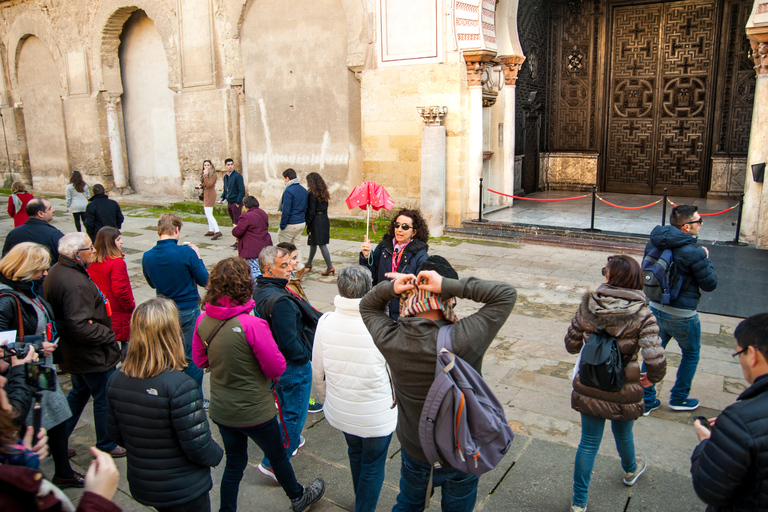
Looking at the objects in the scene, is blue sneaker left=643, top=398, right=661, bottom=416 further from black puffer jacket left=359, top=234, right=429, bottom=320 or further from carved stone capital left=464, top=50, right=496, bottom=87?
carved stone capital left=464, top=50, right=496, bottom=87

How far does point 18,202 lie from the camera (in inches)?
338

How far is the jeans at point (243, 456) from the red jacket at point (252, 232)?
12.5 feet

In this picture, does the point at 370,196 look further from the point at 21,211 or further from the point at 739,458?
the point at 21,211

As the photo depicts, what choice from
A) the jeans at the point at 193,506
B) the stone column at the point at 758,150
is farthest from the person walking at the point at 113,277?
the stone column at the point at 758,150

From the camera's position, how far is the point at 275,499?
Answer: 338 cm

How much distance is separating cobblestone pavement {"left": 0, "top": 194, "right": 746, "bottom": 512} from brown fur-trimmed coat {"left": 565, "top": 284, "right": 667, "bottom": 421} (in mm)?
615

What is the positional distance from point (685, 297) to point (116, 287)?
168 inches

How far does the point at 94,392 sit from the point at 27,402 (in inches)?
47.2

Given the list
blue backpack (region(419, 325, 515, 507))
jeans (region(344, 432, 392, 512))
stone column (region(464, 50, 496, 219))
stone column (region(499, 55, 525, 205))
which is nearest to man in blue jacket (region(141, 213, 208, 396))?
jeans (region(344, 432, 392, 512))

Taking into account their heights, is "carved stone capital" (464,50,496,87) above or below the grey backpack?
above

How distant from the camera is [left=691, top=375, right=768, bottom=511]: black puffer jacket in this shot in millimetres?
1807

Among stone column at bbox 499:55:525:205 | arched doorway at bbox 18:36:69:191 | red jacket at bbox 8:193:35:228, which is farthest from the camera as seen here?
arched doorway at bbox 18:36:69:191

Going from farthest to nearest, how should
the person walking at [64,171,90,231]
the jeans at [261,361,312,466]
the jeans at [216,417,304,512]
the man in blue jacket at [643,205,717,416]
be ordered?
the person walking at [64,171,90,231] < the man in blue jacket at [643,205,717,416] < the jeans at [261,361,312,466] < the jeans at [216,417,304,512]

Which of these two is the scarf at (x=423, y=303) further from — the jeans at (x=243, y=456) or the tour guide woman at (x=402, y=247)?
the tour guide woman at (x=402, y=247)
